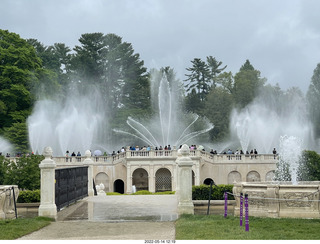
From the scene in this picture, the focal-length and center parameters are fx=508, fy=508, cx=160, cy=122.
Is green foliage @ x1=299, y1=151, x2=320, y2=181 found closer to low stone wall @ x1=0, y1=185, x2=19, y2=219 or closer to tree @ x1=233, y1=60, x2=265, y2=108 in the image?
low stone wall @ x1=0, y1=185, x2=19, y2=219

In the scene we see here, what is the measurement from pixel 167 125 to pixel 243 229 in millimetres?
50656

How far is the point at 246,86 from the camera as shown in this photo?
268 ft

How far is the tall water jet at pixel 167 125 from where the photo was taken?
63.5 meters

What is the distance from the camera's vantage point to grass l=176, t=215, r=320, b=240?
39.5ft

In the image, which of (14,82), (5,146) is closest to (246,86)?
(14,82)

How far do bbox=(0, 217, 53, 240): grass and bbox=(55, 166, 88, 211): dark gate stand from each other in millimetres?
3034

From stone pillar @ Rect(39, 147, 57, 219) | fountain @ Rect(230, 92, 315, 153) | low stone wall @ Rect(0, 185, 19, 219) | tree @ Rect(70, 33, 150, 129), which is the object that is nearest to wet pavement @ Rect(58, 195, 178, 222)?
stone pillar @ Rect(39, 147, 57, 219)

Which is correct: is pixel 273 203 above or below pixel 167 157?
below

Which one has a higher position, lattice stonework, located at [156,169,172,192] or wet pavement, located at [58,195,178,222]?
lattice stonework, located at [156,169,172,192]

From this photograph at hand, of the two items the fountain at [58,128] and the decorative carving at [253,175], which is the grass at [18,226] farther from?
the fountain at [58,128]

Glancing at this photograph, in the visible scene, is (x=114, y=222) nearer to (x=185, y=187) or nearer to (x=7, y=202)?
(x=185, y=187)

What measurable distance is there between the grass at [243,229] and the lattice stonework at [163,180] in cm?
3685

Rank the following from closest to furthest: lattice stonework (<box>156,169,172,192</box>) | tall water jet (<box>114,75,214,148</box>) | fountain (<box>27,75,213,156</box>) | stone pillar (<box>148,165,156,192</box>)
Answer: stone pillar (<box>148,165,156,192</box>) < lattice stonework (<box>156,169,172,192</box>) < fountain (<box>27,75,213,156</box>) < tall water jet (<box>114,75,214,148</box>)

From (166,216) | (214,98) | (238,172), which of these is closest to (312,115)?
(214,98)
